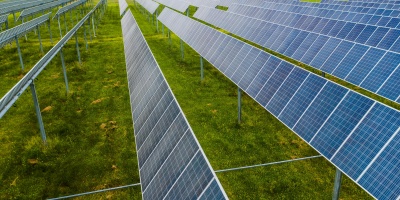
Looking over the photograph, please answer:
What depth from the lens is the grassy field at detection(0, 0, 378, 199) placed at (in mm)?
12586

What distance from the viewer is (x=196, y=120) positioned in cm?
1809

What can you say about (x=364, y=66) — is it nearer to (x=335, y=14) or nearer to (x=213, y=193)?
(x=213, y=193)

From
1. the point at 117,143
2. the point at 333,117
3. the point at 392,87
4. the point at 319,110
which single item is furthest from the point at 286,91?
the point at 117,143

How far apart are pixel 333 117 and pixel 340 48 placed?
867 cm

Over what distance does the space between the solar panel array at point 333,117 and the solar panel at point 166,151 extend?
4.35 metres

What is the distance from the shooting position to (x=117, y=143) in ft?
51.9

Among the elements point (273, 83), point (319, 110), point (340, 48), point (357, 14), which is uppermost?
point (357, 14)

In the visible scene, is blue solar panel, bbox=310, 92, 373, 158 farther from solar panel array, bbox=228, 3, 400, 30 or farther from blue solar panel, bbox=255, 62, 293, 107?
solar panel array, bbox=228, 3, 400, 30

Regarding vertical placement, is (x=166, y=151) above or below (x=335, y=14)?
below

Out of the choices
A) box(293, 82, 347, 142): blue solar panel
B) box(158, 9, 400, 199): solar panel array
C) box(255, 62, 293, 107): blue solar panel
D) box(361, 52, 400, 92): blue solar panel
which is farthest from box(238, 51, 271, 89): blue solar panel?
box(361, 52, 400, 92): blue solar panel

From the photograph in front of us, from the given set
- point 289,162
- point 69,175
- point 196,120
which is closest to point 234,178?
point 289,162

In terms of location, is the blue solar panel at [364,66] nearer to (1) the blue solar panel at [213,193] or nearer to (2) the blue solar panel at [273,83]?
(2) the blue solar panel at [273,83]

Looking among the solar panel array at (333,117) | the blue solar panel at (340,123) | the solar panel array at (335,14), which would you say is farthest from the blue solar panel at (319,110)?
the solar panel array at (335,14)

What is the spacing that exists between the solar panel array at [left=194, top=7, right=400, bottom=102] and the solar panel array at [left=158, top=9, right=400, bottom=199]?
3743 mm
